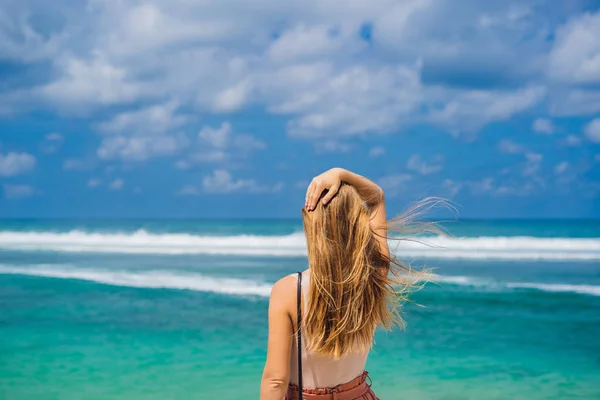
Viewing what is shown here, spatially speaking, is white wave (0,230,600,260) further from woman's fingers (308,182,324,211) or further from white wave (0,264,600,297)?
woman's fingers (308,182,324,211)

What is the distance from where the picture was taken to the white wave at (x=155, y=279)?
12602 mm

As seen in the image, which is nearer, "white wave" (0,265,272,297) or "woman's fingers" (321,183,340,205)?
"woman's fingers" (321,183,340,205)

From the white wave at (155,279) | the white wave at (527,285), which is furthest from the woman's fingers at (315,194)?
the white wave at (527,285)

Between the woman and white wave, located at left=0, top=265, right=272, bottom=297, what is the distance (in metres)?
9.30

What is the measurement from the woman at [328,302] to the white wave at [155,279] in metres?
9.30

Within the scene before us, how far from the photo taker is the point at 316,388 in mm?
2361

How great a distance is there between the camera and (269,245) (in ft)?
108

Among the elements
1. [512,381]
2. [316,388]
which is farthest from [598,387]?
[316,388]

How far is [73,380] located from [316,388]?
4.65 m

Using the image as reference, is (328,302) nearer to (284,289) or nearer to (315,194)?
(284,289)

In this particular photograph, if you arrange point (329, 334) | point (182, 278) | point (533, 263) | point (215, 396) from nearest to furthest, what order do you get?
point (329, 334) → point (215, 396) → point (182, 278) → point (533, 263)

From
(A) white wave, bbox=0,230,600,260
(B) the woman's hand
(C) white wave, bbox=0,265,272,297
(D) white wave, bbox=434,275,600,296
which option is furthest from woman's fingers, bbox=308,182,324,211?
(A) white wave, bbox=0,230,600,260

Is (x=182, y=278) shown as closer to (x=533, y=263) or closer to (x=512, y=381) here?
(x=512, y=381)

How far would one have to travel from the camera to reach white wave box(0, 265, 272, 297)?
1260 centimetres
